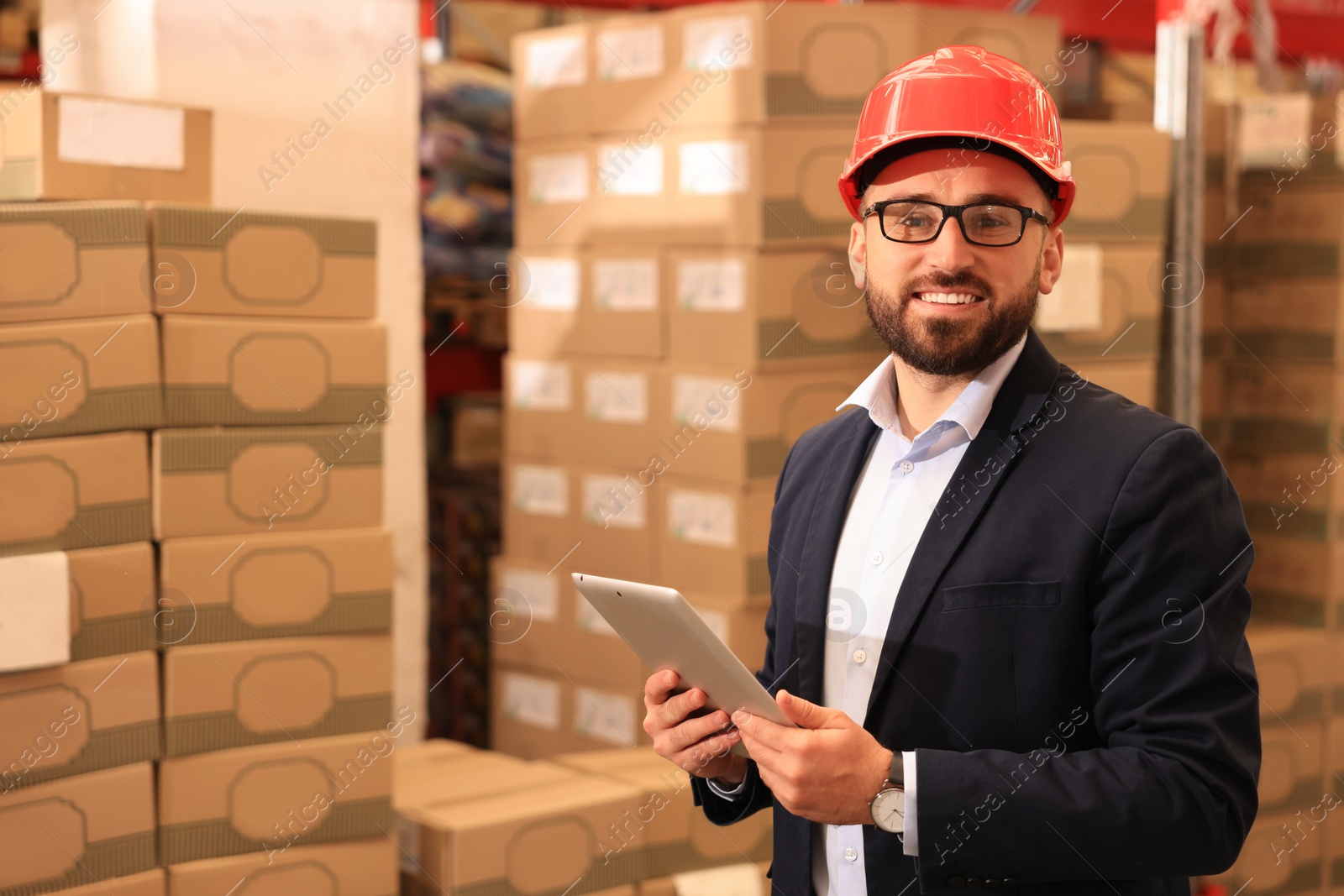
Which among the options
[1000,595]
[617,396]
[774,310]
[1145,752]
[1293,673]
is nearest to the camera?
[1145,752]

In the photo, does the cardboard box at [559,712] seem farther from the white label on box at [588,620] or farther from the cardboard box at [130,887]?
the cardboard box at [130,887]

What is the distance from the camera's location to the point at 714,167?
11.3ft

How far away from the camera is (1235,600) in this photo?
1.42 meters

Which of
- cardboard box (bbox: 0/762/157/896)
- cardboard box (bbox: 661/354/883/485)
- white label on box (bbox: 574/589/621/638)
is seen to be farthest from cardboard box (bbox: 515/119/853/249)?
cardboard box (bbox: 0/762/157/896)

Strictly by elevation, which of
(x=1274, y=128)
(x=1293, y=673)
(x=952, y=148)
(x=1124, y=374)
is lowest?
(x=1293, y=673)

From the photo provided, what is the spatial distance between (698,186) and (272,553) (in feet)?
4.92

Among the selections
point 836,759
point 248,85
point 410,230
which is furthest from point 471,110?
point 836,759

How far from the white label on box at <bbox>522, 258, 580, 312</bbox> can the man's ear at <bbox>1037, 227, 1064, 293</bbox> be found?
237 centimetres

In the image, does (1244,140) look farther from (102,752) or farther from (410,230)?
(102,752)

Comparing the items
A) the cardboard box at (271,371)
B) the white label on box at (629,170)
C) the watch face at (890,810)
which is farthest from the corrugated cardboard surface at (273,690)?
the watch face at (890,810)

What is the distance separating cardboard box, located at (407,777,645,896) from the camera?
116 inches

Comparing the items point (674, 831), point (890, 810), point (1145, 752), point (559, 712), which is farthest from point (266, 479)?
point (1145, 752)

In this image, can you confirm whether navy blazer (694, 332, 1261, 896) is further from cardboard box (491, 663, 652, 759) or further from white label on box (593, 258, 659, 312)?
cardboard box (491, 663, 652, 759)

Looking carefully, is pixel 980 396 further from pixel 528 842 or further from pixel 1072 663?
pixel 528 842
